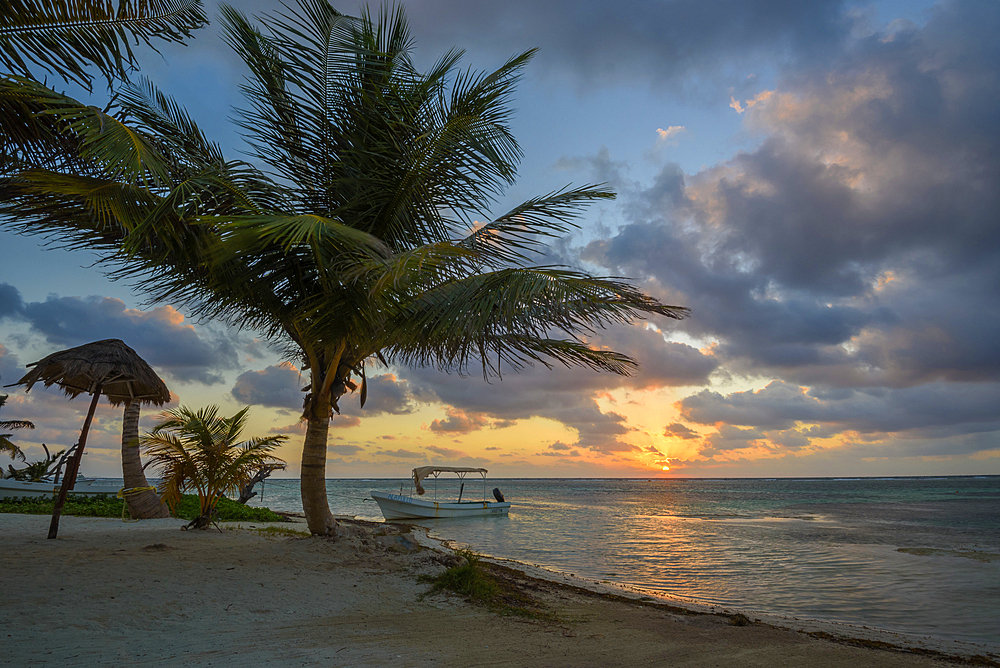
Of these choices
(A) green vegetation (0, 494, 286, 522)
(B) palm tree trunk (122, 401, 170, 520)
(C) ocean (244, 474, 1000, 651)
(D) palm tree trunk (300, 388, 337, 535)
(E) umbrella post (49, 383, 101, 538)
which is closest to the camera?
(E) umbrella post (49, 383, 101, 538)

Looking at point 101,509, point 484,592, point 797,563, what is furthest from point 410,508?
point 484,592

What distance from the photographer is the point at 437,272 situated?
5.21 m

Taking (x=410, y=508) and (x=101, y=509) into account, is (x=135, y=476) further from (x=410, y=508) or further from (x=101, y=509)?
(x=410, y=508)

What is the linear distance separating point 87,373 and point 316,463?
366 cm

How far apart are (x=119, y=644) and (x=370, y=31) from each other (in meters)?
7.14

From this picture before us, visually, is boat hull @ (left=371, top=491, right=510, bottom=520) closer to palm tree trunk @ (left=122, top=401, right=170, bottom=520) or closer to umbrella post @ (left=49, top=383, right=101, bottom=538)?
palm tree trunk @ (left=122, top=401, right=170, bottom=520)

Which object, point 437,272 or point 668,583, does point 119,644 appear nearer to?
point 437,272

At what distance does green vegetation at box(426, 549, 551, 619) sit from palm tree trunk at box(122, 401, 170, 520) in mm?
8330

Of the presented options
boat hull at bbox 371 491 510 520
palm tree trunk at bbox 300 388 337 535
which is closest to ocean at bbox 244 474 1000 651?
boat hull at bbox 371 491 510 520

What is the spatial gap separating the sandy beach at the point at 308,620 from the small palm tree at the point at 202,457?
140cm

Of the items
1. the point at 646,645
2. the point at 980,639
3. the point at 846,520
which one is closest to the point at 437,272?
the point at 646,645

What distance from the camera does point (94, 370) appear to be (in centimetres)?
838

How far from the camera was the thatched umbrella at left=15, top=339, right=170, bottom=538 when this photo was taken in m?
7.91

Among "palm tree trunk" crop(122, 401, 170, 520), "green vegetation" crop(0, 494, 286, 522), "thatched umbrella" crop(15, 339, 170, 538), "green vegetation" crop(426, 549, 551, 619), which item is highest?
"thatched umbrella" crop(15, 339, 170, 538)
